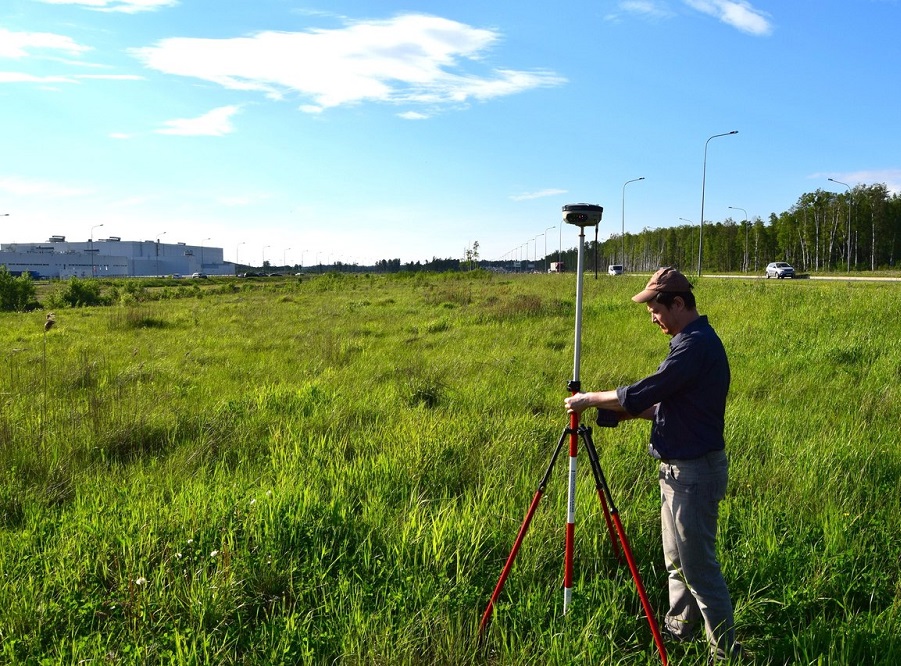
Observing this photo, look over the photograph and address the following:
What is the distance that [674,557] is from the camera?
2.86 metres

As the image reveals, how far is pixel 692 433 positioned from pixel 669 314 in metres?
0.57

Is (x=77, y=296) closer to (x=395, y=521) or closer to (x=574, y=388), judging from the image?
(x=395, y=521)

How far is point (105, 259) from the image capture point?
435ft

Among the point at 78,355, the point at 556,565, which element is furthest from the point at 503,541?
the point at 78,355

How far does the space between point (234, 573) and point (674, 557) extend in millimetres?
2340

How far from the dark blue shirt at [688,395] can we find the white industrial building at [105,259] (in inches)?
4748

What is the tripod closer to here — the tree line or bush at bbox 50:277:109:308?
bush at bbox 50:277:109:308

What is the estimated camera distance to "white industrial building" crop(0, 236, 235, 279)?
12394 cm

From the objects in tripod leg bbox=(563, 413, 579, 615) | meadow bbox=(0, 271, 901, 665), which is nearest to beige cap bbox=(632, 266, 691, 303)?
tripod leg bbox=(563, 413, 579, 615)

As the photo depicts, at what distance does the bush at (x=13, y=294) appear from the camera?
25891mm

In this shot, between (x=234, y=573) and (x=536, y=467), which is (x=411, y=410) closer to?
(x=536, y=467)

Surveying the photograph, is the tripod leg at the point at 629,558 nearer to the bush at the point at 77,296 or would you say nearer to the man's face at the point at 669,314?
the man's face at the point at 669,314

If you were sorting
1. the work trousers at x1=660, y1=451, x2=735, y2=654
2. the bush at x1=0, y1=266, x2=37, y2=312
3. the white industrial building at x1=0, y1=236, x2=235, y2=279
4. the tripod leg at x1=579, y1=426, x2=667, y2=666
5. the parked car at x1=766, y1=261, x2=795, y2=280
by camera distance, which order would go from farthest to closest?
the white industrial building at x1=0, y1=236, x2=235, y2=279 < the parked car at x1=766, y1=261, x2=795, y2=280 < the bush at x1=0, y1=266, x2=37, y2=312 < the work trousers at x1=660, y1=451, x2=735, y2=654 < the tripod leg at x1=579, y1=426, x2=667, y2=666

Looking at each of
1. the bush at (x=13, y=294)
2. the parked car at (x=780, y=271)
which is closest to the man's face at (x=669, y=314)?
the bush at (x=13, y=294)
